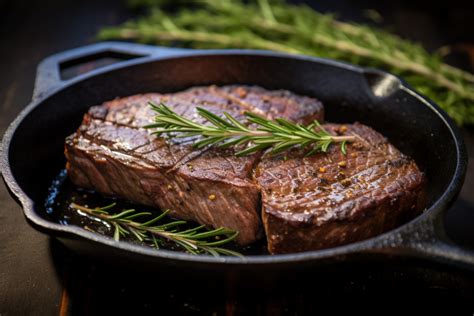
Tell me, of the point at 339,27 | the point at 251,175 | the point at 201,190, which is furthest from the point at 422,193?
the point at 339,27

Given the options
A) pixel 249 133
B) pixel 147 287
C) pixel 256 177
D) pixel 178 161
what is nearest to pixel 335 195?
pixel 256 177

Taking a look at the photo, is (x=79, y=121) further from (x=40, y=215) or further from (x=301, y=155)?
(x=301, y=155)

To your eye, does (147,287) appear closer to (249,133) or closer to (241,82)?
(249,133)

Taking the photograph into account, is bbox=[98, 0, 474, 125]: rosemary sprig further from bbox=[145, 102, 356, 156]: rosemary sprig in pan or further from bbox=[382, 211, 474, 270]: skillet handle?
bbox=[382, 211, 474, 270]: skillet handle

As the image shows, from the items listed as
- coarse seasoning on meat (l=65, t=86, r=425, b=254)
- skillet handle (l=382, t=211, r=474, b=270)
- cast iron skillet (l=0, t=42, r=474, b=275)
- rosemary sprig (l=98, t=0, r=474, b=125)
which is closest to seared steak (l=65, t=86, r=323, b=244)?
coarse seasoning on meat (l=65, t=86, r=425, b=254)

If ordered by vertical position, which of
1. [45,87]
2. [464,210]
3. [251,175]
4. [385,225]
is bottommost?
[464,210]

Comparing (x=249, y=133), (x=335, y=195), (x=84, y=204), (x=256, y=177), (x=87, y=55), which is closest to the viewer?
(x=335, y=195)
